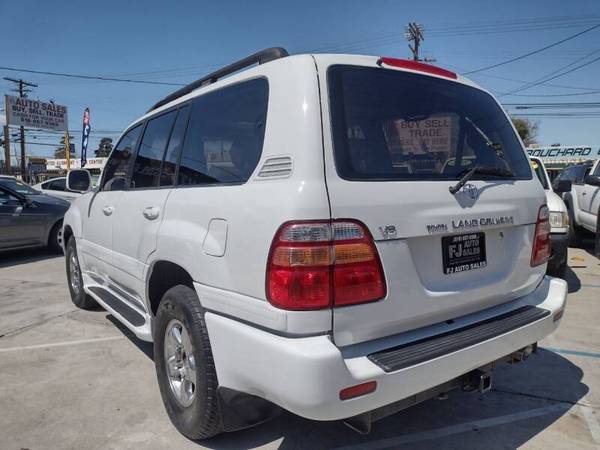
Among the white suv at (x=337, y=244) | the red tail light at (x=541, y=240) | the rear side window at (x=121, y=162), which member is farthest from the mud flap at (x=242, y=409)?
the rear side window at (x=121, y=162)

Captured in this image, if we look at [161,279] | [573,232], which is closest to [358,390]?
[161,279]

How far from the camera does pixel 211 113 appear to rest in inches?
111

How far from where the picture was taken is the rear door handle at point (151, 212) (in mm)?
2967

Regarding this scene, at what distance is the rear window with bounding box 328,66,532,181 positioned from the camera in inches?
86.0

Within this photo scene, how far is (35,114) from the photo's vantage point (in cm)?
3591

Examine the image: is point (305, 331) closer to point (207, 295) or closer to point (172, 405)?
point (207, 295)

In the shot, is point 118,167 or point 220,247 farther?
point 118,167

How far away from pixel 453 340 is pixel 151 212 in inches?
75.3

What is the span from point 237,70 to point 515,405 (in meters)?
2.74

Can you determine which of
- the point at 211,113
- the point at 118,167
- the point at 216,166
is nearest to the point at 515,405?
the point at 216,166

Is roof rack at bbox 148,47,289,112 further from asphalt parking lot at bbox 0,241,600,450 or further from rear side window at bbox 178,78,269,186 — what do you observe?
asphalt parking lot at bbox 0,241,600,450

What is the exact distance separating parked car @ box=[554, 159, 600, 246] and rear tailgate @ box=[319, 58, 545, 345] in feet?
21.0

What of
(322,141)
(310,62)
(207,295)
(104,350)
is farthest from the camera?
(104,350)

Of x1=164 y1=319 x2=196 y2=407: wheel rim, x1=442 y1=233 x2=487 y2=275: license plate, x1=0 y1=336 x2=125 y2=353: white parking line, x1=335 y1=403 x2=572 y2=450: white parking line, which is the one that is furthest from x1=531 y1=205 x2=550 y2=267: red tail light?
x1=0 y1=336 x2=125 y2=353: white parking line
